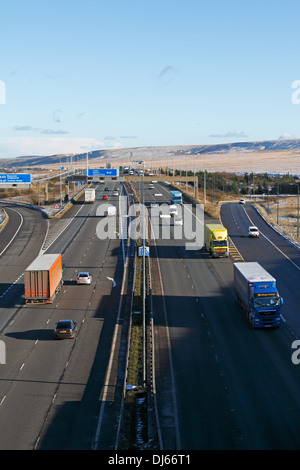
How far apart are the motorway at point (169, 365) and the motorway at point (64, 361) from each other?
0.08 m

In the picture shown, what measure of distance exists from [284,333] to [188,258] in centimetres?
2834

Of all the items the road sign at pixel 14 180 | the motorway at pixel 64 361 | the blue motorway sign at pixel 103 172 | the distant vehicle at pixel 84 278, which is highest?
the blue motorway sign at pixel 103 172

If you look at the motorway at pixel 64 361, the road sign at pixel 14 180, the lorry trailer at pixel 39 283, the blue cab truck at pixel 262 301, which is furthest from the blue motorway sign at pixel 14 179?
the blue cab truck at pixel 262 301

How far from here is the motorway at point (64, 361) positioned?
25766 millimetres

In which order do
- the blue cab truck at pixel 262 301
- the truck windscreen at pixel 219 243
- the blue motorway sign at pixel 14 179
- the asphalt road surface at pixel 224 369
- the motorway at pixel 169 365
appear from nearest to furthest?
1. the asphalt road surface at pixel 224 369
2. the motorway at pixel 169 365
3. the blue cab truck at pixel 262 301
4. the truck windscreen at pixel 219 243
5. the blue motorway sign at pixel 14 179

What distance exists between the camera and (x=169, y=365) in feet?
112

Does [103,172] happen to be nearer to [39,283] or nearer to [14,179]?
[14,179]

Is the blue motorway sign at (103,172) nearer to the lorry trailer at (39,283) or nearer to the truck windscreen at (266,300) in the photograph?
the lorry trailer at (39,283)

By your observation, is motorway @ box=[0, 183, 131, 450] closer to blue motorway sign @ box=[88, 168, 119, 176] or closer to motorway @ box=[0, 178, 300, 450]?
motorway @ box=[0, 178, 300, 450]

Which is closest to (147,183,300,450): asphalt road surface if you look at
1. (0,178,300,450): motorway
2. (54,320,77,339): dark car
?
(0,178,300,450): motorway

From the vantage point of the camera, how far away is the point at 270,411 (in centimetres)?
2706

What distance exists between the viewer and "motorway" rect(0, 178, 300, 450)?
2527 centimetres
